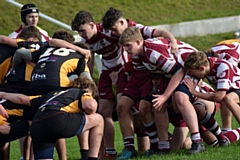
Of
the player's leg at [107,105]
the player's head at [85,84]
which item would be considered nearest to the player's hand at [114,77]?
the player's leg at [107,105]

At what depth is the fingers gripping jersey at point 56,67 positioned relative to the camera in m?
7.96

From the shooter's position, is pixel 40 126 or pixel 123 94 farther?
pixel 123 94

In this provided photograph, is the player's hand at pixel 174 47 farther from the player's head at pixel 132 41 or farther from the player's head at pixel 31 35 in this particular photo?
the player's head at pixel 31 35

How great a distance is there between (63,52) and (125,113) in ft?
3.89

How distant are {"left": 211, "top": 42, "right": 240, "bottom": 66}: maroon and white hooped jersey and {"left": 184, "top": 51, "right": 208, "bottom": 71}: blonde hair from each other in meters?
1.25

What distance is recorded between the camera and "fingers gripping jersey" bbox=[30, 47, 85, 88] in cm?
796

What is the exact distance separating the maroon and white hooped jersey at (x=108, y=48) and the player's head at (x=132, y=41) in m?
0.88

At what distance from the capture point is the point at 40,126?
7.27 metres

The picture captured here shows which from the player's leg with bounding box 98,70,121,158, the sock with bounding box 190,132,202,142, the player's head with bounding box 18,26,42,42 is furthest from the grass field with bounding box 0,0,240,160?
the sock with bounding box 190,132,202,142

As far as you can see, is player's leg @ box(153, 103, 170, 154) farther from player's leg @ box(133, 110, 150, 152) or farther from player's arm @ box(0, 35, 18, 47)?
player's arm @ box(0, 35, 18, 47)

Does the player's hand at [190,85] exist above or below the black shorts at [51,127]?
above

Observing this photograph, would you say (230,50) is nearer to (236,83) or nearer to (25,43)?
(236,83)

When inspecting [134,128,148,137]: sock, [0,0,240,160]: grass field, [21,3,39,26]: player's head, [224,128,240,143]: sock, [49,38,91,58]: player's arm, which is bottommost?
[224,128,240,143]: sock

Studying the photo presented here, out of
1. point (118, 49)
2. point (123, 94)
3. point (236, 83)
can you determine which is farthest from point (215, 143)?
point (118, 49)
